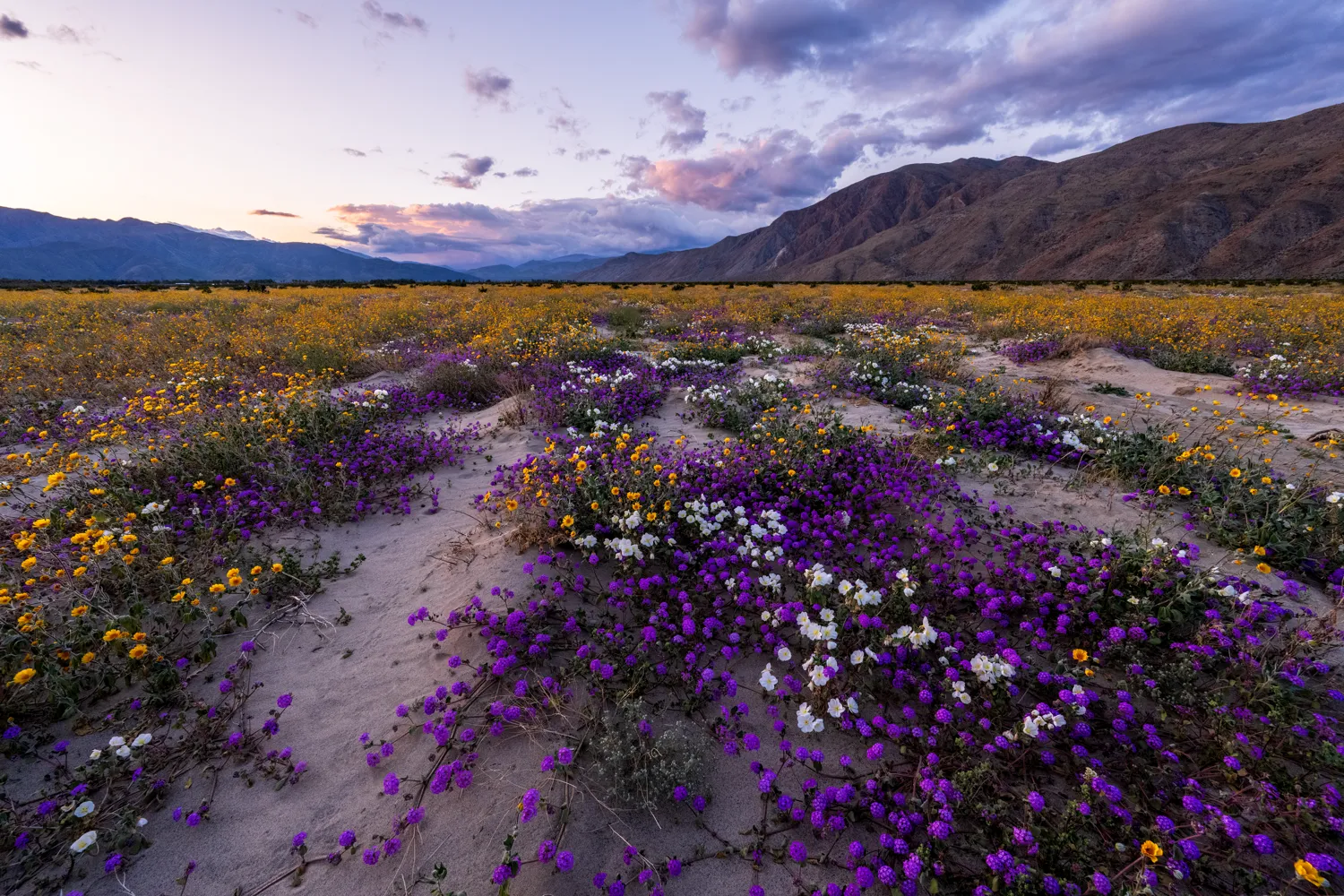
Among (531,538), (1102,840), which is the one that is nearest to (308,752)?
(531,538)

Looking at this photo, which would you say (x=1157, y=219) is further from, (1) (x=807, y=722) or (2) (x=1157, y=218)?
(1) (x=807, y=722)

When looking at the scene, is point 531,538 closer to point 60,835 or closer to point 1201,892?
point 60,835

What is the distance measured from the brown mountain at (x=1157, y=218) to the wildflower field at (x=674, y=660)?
97.8 metres

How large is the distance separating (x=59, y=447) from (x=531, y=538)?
655 centimetres

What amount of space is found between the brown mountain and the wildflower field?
97.8 metres

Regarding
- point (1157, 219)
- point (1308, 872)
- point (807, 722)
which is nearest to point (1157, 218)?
point (1157, 219)

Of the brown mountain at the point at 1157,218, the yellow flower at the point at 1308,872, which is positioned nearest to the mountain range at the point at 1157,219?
the brown mountain at the point at 1157,218

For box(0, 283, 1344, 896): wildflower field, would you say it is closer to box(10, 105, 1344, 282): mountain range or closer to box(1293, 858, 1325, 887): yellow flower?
box(1293, 858, 1325, 887): yellow flower

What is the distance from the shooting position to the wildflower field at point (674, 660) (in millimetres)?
2402

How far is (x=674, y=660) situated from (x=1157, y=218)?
121640 millimetres

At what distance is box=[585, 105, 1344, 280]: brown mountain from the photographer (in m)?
72.3

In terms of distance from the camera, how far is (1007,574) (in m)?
3.90

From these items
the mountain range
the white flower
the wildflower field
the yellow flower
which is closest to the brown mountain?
the mountain range

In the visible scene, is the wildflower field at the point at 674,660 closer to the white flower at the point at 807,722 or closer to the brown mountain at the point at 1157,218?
the white flower at the point at 807,722
